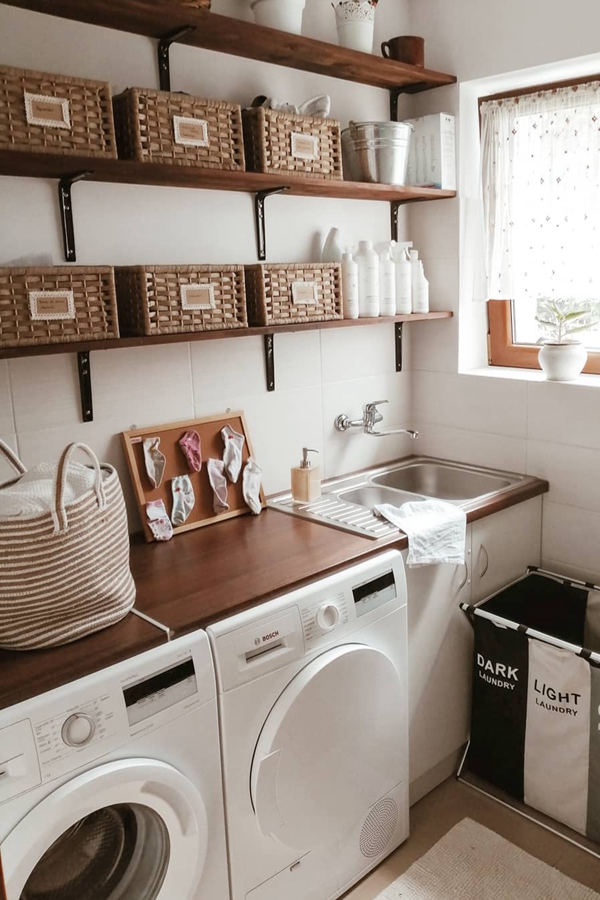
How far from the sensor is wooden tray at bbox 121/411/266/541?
2070 mm

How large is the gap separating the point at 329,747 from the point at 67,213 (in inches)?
57.0

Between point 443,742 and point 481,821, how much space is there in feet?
0.78

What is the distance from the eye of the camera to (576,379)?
253 centimetres

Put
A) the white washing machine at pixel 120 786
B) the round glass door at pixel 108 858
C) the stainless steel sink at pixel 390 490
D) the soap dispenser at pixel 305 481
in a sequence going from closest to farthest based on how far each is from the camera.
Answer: the white washing machine at pixel 120 786
the round glass door at pixel 108 858
the stainless steel sink at pixel 390 490
the soap dispenser at pixel 305 481

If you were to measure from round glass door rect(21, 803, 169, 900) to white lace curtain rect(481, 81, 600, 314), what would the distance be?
2054 millimetres

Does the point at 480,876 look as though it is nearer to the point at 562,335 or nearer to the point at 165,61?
the point at 562,335

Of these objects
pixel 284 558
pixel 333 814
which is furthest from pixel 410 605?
pixel 333 814

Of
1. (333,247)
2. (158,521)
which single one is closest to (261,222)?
(333,247)

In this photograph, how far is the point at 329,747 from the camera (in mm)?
1796

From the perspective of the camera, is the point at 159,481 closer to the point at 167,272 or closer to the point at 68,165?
the point at 167,272

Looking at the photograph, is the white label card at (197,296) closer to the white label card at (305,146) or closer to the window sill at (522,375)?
the white label card at (305,146)

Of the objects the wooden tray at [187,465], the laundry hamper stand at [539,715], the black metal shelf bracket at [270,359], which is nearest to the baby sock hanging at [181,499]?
the wooden tray at [187,465]

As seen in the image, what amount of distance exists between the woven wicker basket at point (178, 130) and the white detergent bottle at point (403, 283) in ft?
2.52

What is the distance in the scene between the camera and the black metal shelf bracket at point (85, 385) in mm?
1938
